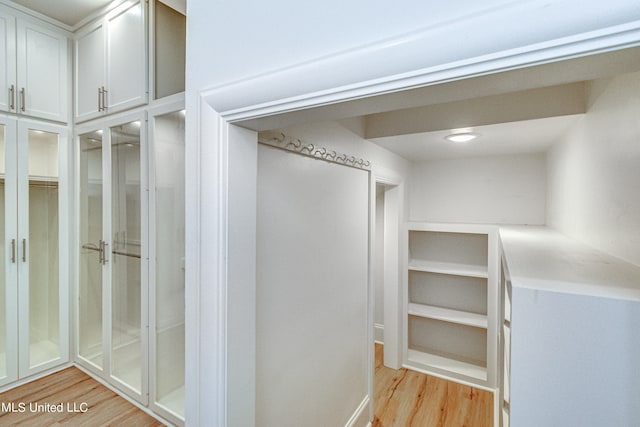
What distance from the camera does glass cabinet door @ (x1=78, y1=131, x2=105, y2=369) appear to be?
7.16ft

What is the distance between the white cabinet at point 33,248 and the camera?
207 centimetres

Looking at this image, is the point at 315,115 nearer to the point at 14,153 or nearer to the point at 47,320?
the point at 14,153

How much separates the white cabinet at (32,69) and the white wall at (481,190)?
10.5 ft

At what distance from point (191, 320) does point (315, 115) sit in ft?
2.39

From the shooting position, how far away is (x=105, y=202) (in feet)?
6.86

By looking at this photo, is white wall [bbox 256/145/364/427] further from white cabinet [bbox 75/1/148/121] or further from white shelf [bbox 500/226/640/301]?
white cabinet [bbox 75/1/148/121]

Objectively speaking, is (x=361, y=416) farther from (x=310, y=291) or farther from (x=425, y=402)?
(x=310, y=291)

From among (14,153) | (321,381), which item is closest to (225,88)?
(321,381)

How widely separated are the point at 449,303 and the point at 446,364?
0.59 m

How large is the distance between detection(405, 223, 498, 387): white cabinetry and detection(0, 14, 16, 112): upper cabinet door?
3.31m

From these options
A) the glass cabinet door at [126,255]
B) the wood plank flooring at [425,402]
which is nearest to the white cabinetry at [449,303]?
the wood plank flooring at [425,402]

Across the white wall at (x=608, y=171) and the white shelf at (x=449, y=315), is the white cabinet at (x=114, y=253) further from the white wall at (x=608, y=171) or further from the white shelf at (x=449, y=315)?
the white shelf at (x=449, y=315)

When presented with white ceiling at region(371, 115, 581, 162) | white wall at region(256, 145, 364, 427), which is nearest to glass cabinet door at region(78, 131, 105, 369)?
white wall at region(256, 145, 364, 427)

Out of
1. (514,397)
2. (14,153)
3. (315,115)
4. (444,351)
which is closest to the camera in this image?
(514,397)
